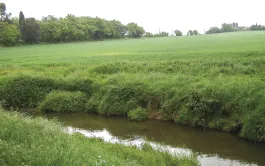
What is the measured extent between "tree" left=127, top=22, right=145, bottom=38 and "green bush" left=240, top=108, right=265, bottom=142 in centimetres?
11145

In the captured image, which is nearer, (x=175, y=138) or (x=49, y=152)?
(x=49, y=152)

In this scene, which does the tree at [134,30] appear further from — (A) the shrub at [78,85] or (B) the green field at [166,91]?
(A) the shrub at [78,85]

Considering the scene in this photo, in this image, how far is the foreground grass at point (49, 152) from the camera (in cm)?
634

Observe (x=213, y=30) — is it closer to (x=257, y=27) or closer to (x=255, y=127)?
(x=257, y=27)

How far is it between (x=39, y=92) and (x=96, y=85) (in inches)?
183

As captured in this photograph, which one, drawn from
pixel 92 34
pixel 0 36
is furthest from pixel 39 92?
pixel 92 34

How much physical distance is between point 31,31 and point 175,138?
74596 mm

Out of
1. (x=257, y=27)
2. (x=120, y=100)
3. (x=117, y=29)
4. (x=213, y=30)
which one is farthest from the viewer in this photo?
(x=213, y=30)

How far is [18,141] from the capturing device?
308 inches

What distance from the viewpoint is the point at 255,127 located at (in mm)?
13086

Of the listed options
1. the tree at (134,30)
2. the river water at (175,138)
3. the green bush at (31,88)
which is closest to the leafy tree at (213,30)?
the tree at (134,30)

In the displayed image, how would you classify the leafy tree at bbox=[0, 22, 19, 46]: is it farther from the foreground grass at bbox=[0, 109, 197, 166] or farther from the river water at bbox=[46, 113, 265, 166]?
the foreground grass at bbox=[0, 109, 197, 166]

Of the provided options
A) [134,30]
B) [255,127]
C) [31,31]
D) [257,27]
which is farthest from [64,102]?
[257,27]

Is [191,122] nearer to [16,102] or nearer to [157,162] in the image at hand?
[157,162]
